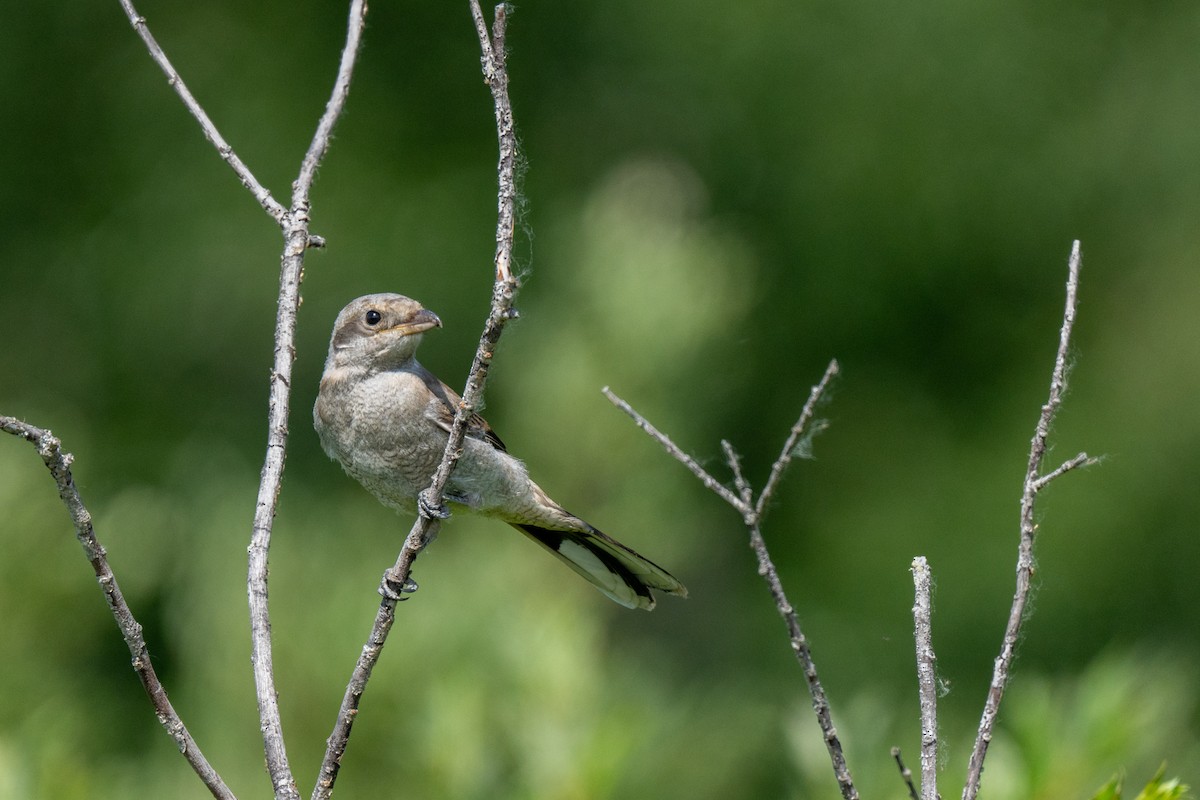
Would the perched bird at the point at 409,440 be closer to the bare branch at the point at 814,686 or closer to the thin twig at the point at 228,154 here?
the thin twig at the point at 228,154

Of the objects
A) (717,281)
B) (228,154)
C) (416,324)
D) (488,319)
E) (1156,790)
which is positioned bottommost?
(1156,790)

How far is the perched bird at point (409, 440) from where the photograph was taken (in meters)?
3.42

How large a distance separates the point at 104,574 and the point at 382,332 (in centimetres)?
167

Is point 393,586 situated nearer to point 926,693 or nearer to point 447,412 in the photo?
point 926,693

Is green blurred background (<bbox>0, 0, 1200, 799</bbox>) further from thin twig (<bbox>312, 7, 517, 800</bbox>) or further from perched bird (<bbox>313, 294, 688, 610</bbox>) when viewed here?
thin twig (<bbox>312, 7, 517, 800</bbox>)

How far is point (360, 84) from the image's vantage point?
11.7 meters

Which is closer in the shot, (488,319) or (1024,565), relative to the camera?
(1024,565)

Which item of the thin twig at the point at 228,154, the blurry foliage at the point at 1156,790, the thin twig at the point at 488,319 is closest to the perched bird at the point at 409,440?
the thin twig at the point at 228,154

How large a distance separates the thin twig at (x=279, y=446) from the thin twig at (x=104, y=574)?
10cm

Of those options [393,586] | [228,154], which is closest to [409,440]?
[228,154]

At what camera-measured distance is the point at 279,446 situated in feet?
7.30

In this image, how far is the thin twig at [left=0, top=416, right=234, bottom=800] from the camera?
185 cm

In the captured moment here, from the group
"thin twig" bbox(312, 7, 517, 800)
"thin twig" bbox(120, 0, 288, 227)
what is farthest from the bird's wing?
"thin twig" bbox(312, 7, 517, 800)

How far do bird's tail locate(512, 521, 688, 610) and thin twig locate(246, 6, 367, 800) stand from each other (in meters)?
1.27
